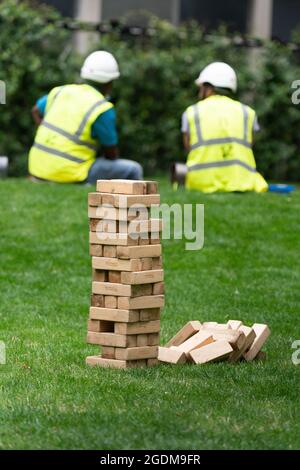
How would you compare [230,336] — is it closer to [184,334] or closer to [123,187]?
[184,334]

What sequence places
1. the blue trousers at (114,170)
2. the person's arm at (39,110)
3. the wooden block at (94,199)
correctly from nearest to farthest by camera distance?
the wooden block at (94,199) → the blue trousers at (114,170) → the person's arm at (39,110)

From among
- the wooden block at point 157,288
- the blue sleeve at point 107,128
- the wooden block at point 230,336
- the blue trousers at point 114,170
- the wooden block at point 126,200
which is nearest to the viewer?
the wooden block at point 126,200

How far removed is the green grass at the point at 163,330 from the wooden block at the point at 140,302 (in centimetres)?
36

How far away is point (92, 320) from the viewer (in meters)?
6.91

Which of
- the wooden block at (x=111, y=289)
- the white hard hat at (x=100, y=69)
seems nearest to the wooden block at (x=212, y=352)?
the wooden block at (x=111, y=289)

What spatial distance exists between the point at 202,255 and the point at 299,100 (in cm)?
611

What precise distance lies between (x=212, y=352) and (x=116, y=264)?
0.78 meters

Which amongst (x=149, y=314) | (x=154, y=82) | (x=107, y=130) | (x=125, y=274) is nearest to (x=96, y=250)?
(x=125, y=274)

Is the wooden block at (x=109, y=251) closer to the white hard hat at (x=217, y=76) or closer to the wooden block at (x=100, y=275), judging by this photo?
the wooden block at (x=100, y=275)

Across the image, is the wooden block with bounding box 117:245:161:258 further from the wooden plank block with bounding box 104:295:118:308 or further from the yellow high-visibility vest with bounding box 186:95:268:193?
the yellow high-visibility vest with bounding box 186:95:268:193

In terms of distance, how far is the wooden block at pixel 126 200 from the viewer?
6.71m

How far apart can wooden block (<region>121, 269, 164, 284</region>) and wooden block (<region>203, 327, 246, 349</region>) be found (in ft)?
1.78

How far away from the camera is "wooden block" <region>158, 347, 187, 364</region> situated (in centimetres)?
698
